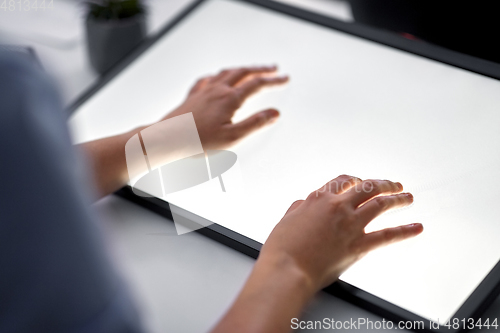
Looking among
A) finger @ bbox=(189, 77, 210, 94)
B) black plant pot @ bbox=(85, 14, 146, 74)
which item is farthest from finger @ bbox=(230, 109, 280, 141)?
black plant pot @ bbox=(85, 14, 146, 74)

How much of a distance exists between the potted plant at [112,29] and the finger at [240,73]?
0.30 m

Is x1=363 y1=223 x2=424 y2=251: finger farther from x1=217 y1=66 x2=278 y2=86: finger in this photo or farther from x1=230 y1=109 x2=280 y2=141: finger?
x1=217 y1=66 x2=278 y2=86: finger

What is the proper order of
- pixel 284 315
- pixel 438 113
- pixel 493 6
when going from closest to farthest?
pixel 284 315 → pixel 438 113 → pixel 493 6

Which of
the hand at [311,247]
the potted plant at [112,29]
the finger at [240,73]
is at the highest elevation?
the potted plant at [112,29]

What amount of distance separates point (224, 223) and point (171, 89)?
29 cm

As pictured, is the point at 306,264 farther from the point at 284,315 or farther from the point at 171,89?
the point at 171,89

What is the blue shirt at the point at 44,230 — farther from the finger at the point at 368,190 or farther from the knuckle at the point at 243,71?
the knuckle at the point at 243,71

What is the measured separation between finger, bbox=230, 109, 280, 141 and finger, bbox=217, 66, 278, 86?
0.09 meters

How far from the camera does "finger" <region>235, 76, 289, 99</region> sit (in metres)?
0.82

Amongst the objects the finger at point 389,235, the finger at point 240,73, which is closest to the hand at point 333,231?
the finger at point 389,235

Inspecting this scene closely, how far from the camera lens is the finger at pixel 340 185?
63 cm

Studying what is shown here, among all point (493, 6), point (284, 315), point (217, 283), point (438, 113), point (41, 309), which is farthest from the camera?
point (493, 6)

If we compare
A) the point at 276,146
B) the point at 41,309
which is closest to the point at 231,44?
the point at 276,146

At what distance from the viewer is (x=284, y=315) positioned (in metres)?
0.51
